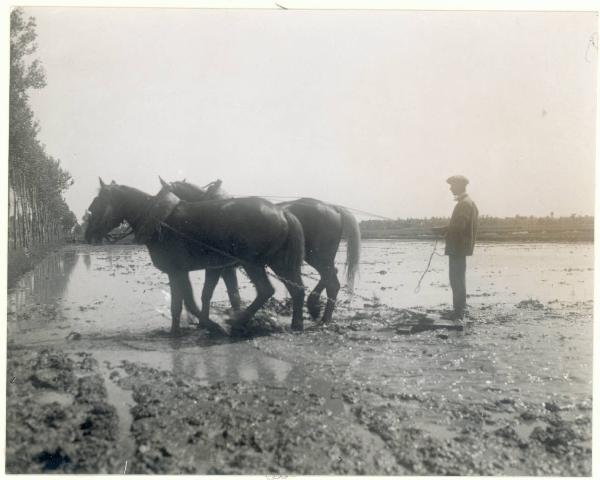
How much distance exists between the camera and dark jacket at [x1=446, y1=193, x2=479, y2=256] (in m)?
6.73

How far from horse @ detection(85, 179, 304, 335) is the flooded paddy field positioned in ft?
2.52

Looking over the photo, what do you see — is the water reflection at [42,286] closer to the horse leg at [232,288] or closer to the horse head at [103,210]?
the horse head at [103,210]

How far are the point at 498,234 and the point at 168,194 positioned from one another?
15455 mm

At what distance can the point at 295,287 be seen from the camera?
6.64m

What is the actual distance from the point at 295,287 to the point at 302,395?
2291 mm

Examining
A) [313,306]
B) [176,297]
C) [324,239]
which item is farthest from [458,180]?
[176,297]

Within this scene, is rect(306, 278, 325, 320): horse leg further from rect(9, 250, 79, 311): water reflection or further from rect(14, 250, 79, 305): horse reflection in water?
rect(14, 250, 79, 305): horse reflection in water

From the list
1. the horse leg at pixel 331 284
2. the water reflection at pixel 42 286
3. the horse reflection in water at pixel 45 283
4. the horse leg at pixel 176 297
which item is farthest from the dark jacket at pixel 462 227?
the horse reflection in water at pixel 45 283

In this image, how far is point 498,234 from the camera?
18.9 metres

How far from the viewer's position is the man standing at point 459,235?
6.71 meters

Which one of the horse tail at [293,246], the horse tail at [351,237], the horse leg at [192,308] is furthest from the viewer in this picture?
the horse tail at [351,237]

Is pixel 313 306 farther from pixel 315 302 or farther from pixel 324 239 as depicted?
pixel 324 239

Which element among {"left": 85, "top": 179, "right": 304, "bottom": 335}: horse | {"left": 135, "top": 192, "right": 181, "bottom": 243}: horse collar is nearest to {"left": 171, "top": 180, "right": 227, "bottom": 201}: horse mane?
{"left": 85, "top": 179, "right": 304, "bottom": 335}: horse

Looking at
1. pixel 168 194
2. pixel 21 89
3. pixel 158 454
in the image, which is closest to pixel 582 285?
pixel 168 194
